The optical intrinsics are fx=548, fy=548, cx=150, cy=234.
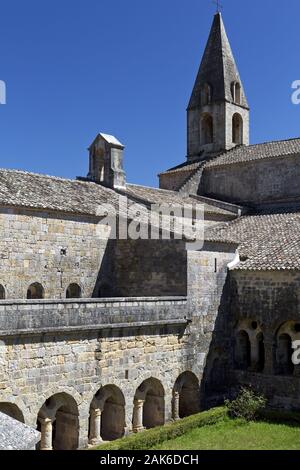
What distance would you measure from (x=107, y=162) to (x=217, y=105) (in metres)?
10.4

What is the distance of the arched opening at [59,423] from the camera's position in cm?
1413

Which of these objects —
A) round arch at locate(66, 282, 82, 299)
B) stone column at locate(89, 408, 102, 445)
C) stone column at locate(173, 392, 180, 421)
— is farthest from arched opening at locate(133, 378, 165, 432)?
round arch at locate(66, 282, 82, 299)

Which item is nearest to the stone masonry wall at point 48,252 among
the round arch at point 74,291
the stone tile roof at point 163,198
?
the round arch at point 74,291

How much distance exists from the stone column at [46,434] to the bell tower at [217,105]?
21.7 m

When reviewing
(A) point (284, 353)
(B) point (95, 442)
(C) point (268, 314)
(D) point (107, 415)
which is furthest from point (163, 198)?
(B) point (95, 442)

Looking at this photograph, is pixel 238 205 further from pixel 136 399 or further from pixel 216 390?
pixel 136 399

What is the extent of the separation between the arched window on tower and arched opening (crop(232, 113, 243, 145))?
901 millimetres

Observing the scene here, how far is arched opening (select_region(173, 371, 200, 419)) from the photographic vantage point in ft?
60.0

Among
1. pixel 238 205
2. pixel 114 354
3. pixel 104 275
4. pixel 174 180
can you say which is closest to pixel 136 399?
pixel 114 354

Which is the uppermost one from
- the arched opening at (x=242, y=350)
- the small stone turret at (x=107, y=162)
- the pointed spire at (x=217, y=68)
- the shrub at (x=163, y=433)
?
the pointed spire at (x=217, y=68)

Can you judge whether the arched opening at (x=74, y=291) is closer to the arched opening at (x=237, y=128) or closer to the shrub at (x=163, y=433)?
the shrub at (x=163, y=433)

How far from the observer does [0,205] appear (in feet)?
57.2

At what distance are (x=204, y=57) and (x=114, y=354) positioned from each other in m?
24.1
